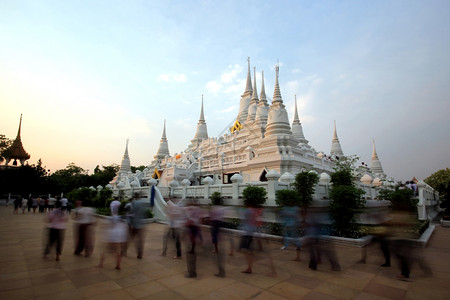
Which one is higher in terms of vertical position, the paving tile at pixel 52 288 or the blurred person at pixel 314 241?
Answer: the blurred person at pixel 314 241

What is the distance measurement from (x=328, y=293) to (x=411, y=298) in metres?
1.57

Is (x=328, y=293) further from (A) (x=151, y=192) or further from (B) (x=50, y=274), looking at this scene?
(A) (x=151, y=192)

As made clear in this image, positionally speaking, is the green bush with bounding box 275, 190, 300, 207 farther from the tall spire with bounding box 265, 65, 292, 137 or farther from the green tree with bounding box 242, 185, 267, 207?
the tall spire with bounding box 265, 65, 292, 137

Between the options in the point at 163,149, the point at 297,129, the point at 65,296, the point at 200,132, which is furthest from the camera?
the point at 200,132

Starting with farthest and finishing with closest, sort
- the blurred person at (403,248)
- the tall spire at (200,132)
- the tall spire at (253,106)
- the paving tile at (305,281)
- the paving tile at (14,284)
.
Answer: the tall spire at (200,132) → the tall spire at (253,106) → the blurred person at (403,248) → the paving tile at (305,281) → the paving tile at (14,284)

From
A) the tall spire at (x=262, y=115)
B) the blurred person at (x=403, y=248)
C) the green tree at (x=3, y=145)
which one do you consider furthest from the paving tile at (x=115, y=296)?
the green tree at (x=3, y=145)

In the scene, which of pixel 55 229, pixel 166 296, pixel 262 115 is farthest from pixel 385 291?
pixel 262 115

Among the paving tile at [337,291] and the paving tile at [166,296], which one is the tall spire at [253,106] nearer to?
the paving tile at [337,291]

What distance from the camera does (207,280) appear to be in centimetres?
573

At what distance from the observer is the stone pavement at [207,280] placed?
16.4ft

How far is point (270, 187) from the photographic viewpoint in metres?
12.6

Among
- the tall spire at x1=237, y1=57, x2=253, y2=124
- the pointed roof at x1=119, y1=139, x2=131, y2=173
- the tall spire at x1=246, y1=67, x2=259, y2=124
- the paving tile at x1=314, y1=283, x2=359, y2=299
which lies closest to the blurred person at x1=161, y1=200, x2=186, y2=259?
the paving tile at x1=314, y1=283, x2=359, y2=299

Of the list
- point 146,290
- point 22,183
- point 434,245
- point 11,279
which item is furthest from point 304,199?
point 22,183

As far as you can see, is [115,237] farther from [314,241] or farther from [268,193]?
[268,193]
